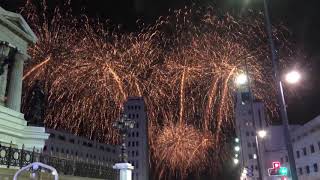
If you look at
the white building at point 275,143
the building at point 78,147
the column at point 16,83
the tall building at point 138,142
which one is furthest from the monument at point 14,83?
the tall building at point 138,142

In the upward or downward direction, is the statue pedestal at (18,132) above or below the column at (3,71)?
below

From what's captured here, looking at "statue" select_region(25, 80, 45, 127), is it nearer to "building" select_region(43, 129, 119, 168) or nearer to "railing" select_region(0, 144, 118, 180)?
"railing" select_region(0, 144, 118, 180)

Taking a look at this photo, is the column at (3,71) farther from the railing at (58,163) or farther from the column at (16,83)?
the railing at (58,163)

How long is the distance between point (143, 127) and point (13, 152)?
10662 centimetres

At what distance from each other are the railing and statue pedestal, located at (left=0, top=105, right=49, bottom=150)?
402 cm

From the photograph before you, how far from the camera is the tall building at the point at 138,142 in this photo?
117 m

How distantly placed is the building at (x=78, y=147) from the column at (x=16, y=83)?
66242mm

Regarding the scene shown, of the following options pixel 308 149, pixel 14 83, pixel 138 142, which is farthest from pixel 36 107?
pixel 138 142

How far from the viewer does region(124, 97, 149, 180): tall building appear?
385 ft

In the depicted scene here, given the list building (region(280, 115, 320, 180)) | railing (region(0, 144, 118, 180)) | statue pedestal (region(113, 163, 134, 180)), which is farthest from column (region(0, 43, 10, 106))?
building (region(280, 115, 320, 180))

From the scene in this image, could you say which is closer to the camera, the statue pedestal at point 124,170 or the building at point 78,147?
the statue pedestal at point 124,170

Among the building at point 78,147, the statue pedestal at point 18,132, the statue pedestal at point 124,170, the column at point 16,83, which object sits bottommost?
the statue pedestal at point 124,170

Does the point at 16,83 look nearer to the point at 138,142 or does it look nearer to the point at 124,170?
the point at 124,170

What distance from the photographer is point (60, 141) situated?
103500mm
